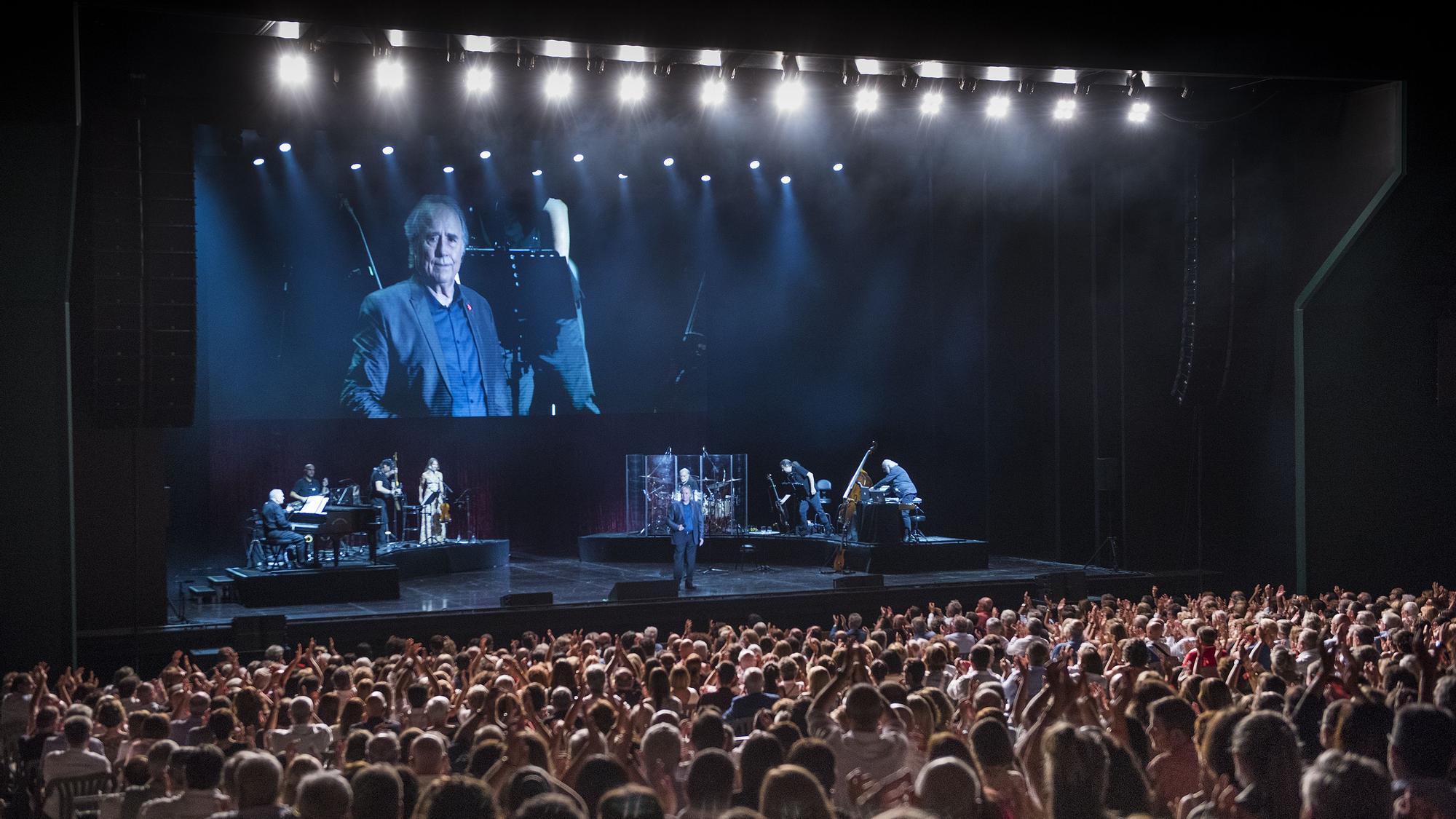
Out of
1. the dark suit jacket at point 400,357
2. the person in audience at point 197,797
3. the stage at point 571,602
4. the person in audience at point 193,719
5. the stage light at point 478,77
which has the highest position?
the stage light at point 478,77

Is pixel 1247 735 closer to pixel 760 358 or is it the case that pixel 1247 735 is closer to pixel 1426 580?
pixel 1426 580

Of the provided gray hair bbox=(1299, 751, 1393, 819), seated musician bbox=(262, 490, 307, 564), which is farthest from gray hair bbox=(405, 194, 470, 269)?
gray hair bbox=(1299, 751, 1393, 819)

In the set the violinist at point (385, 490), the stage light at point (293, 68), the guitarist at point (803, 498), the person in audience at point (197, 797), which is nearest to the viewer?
the person in audience at point (197, 797)

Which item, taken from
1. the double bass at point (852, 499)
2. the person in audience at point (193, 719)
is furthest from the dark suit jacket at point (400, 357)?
the person in audience at point (193, 719)

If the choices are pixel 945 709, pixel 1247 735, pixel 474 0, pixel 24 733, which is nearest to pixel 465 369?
pixel 474 0

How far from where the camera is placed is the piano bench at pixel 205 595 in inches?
563

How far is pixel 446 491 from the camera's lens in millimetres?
19469

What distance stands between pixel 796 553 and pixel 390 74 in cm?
866

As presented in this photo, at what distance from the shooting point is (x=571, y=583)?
52.4ft

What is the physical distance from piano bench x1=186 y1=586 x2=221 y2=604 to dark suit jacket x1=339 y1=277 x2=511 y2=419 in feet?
12.5

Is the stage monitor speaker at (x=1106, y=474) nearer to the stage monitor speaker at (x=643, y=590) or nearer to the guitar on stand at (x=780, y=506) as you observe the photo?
the guitar on stand at (x=780, y=506)

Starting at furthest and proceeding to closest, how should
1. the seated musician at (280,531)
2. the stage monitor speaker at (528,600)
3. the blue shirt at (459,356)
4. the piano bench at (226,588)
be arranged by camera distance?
1. the blue shirt at (459,356)
2. the seated musician at (280,531)
3. the piano bench at (226,588)
4. the stage monitor speaker at (528,600)

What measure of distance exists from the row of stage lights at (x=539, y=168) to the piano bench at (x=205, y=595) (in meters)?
5.81

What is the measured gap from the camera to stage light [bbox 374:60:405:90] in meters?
13.0
